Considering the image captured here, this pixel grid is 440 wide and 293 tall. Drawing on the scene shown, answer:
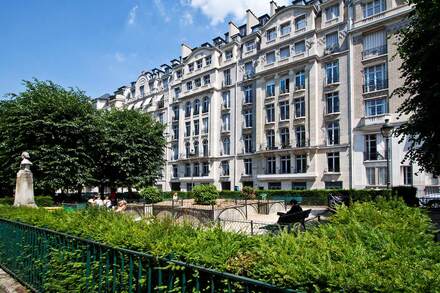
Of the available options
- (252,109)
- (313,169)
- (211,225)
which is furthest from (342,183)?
(211,225)

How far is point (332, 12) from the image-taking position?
122ft

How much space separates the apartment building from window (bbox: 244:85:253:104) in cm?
14

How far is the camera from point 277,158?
40031 mm

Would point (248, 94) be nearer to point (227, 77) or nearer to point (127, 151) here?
point (227, 77)

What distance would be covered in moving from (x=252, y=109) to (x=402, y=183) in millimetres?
20706

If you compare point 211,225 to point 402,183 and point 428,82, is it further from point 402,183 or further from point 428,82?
point 402,183

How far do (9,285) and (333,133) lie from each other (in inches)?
1340

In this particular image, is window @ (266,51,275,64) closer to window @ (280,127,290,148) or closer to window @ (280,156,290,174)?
window @ (280,127,290,148)

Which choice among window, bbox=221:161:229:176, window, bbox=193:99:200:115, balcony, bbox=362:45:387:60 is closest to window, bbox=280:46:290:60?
balcony, bbox=362:45:387:60

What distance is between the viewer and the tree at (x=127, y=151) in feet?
116

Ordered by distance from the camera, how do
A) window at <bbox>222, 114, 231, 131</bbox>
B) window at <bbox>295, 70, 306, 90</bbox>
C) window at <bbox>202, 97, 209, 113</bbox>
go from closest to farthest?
window at <bbox>295, 70, 306, 90</bbox>, window at <bbox>222, 114, 231, 131</bbox>, window at <bbox>202, 97, 209, 113</bbox>

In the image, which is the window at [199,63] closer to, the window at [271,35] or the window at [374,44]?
the window at [271,35]

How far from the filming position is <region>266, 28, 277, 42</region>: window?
138ft

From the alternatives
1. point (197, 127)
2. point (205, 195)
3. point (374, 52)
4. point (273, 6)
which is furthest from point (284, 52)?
point (205, 195)
